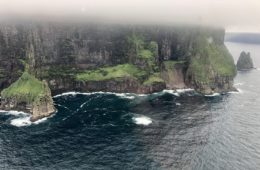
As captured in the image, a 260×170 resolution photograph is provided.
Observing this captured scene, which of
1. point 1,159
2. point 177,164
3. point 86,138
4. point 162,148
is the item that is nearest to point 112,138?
point 86,138

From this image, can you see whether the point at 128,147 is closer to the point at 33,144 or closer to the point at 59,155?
the point at 59,155

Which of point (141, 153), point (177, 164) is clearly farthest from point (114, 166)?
point (177, 164)

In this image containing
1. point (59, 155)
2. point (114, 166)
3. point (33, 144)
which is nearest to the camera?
point (114, 166)

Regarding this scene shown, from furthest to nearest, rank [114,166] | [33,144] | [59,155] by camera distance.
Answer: [33,144] < [59,155] < [114,166]

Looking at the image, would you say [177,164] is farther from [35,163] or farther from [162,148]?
[35,163]

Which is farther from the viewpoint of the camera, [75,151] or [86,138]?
[86,138]

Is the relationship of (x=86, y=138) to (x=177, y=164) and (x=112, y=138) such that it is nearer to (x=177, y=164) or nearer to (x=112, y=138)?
(x=112, y=138)

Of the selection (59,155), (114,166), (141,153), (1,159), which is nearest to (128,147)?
(141,153)

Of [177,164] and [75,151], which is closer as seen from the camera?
[177,164]
